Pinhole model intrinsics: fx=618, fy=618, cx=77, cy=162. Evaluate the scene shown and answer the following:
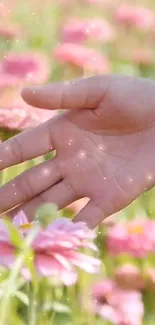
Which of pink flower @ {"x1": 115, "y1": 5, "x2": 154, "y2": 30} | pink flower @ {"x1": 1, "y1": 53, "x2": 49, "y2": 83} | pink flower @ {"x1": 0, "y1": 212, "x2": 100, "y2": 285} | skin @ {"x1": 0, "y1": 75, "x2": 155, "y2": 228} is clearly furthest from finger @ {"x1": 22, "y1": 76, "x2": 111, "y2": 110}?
pink flower @ {"x1": 115, "y1": 5, "x2": 154, "y2": 30}

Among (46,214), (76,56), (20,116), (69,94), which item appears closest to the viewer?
(46,214)

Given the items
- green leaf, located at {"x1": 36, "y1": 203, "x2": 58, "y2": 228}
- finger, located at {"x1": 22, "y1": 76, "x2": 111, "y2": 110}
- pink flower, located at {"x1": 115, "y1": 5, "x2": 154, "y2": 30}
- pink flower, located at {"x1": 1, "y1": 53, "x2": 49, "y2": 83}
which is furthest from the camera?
pink flower, located at {"x1": 115, "y1": 5, "x2": 154, "y2": 30}

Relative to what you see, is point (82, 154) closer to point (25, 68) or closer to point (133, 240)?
point (133, 240)

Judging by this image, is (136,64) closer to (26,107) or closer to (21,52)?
(21,52)

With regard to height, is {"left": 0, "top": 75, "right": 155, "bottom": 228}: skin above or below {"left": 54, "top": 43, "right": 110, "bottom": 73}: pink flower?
above

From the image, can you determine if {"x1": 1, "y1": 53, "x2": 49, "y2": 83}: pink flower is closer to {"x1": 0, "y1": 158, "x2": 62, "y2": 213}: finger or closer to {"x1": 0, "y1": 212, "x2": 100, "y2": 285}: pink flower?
{"x1": 0, "y1": 158, "x2": 62, "y2": 213}: finger

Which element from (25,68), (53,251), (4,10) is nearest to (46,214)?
(53,251)
